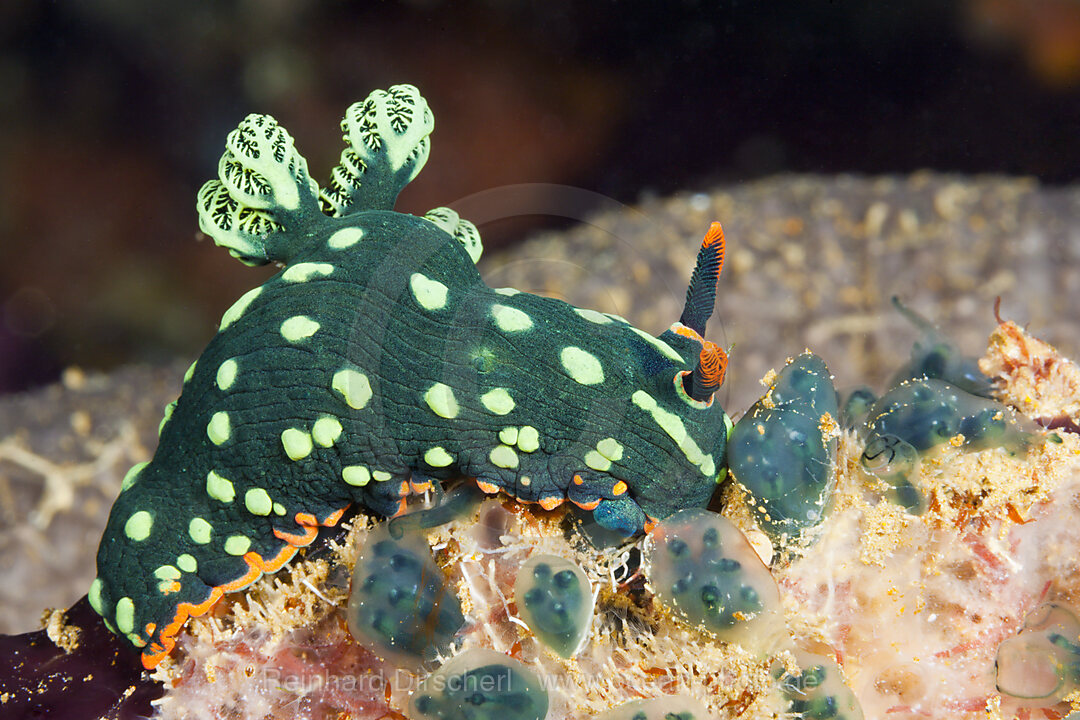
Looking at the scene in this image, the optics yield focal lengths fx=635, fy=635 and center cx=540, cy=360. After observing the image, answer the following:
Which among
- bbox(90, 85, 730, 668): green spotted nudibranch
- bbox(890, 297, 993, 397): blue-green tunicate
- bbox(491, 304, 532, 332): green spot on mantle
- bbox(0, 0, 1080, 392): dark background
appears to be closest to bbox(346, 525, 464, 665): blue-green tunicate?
bbox(90, 85, 730, 668): green spotted nudibranch

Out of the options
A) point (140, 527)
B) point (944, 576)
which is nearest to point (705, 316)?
point (944, 576)

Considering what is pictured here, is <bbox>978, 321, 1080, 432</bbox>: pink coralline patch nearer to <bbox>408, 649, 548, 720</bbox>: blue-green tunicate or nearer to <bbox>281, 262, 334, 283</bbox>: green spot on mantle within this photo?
<bbox>408, 649, 548, 720</bbox>: blue-green tunicate

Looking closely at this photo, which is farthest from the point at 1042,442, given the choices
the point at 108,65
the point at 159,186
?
the point at 108,65

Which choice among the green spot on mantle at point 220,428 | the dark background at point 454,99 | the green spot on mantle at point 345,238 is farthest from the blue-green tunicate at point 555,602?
the dark background at point 454,99

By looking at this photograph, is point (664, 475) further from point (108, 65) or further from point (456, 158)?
point (108, 65)

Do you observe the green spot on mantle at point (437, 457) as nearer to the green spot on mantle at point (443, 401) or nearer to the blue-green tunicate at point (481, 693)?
the green spot on mantle at point (443, 401)
